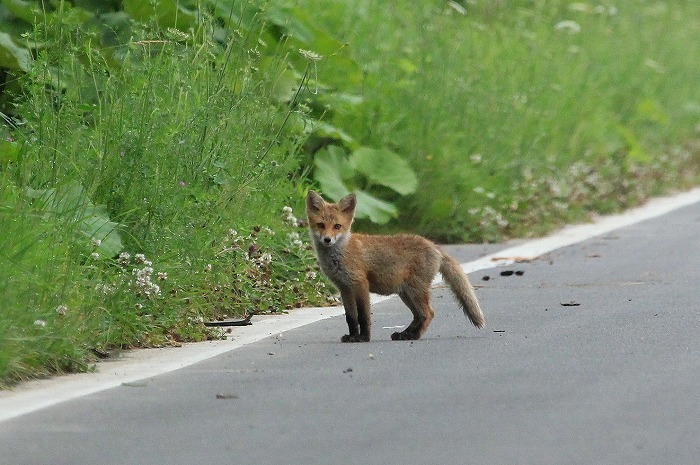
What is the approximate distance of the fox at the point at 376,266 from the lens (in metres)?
10.6

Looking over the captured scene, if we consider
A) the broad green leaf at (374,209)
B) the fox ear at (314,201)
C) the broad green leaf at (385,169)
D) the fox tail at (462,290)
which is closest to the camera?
the fox tail at (462,290)

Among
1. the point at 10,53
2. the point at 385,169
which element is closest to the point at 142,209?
the point at 10,53

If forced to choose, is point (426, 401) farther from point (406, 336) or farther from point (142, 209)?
point (142, 209)

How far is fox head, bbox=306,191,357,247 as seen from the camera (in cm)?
1070

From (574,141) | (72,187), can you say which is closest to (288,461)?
(72,187)

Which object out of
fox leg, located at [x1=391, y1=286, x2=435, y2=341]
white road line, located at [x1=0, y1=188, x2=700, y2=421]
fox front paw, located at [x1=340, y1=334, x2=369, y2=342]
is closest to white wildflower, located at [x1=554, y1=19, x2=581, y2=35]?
white road line, located at [x1=0, y1=188, x2=700, y2=421]

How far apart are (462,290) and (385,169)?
527 cm

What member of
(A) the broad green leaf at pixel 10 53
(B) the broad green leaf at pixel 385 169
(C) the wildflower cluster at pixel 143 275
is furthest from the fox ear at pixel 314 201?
(B) the broad green leaf at pixel 385 169

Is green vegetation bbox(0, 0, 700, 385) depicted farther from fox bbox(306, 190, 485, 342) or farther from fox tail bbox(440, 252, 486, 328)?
fox tail bbox(440, 252, 486, 328)

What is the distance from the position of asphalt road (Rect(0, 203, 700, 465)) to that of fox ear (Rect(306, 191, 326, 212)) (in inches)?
31.2

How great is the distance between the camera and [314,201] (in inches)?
426

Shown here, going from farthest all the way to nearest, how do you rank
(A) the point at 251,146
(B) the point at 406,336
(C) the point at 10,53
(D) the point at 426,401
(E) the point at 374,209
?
(E) the point at 374,209, (C) the point at 10,53, (A) the point at 251,146, (B) the point at 406,336, (D) the point at 426,401

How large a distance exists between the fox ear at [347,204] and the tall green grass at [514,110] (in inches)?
218

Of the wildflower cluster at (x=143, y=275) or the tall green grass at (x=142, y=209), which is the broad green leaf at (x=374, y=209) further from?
the wildflower cluster at (x=143, y=275)
